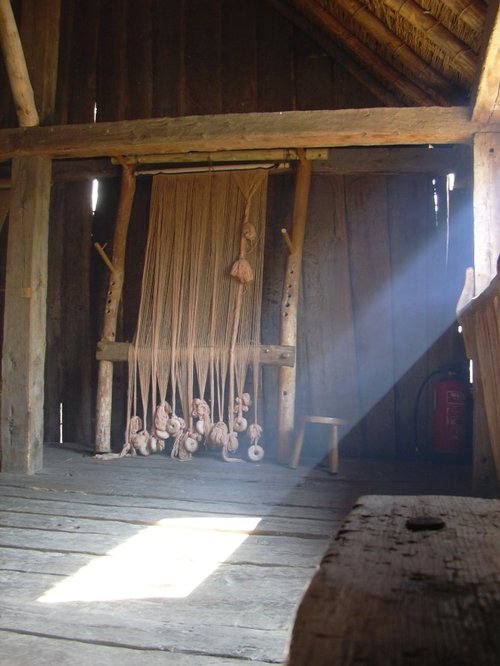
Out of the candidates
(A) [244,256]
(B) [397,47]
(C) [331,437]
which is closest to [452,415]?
(C) [331,437]

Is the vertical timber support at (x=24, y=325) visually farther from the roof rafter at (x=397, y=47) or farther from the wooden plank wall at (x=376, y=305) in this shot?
the roof rafter at (x=397, y=47)

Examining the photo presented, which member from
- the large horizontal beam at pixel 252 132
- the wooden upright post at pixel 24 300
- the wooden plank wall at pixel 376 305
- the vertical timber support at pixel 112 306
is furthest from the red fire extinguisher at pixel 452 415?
the wooden upright post at pixel 24 300

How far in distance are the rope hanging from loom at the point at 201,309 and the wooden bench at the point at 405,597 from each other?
8.62 ft

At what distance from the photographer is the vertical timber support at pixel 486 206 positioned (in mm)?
2498

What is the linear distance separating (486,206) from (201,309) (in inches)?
61.7

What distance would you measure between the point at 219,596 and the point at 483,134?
2.18 metres

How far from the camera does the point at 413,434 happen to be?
138 inches

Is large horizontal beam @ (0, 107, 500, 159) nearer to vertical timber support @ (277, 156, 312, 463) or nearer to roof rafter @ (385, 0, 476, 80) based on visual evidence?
roof rafter @ (385, 0, 476, 80)

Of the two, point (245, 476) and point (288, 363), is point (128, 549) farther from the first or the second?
point (288, 363)

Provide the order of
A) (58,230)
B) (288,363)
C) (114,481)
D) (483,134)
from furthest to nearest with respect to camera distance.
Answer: (58,230) → (288,363) → (114,481) → (483,134)

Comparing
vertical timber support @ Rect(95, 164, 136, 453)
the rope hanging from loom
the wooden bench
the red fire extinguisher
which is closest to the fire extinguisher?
the red fire extinguisher

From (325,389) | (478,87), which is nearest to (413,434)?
(325,389)

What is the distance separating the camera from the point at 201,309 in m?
3.32

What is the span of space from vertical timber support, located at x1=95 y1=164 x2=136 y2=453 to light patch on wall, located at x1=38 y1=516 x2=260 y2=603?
139 centimetres
